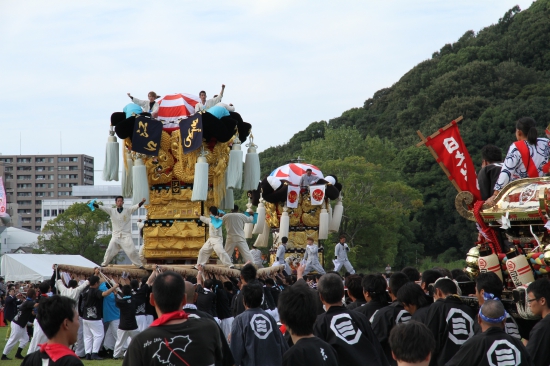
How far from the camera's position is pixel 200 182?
18.2m

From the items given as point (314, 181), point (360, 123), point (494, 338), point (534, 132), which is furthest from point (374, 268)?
point (494, 338)

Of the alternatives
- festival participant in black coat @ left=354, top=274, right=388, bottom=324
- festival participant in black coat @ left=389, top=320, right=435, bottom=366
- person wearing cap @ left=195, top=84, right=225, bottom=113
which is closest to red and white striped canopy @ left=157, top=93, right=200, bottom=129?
person wearing cap @ left=195, top=84, right=225, bottom=113

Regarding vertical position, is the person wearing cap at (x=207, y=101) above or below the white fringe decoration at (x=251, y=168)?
above

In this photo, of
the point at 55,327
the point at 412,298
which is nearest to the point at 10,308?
the point at 412,298

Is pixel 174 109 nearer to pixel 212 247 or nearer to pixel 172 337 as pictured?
pixel 212 247

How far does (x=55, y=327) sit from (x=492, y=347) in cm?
292

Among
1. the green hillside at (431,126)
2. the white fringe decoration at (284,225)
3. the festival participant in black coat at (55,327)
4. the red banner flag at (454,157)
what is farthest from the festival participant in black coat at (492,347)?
the green hillside at (431,126)

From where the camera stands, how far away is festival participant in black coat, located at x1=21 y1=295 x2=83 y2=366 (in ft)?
15.8

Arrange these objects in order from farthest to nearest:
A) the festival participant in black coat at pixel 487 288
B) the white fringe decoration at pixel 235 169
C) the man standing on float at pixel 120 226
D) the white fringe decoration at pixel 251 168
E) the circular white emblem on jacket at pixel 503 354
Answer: the white fringe decoration at pixel 251 168 → the white fringe decoration at pixel 235 169 → the man standing on float at pixel 120 226 → the festival participant in black coat at pixel 487 288 → the circular white emblem on jacket at pixel 503 354

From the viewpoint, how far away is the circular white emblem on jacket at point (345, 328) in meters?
6.12

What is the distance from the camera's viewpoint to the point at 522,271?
779cm

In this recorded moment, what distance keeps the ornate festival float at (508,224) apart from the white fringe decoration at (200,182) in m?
9.33

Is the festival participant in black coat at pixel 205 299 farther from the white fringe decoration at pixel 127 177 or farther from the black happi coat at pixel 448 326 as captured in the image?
the white fringe decoration at pixel 127 177

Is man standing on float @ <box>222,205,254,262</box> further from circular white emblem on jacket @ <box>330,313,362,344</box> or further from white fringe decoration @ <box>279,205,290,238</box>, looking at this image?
circular white emblem on jacket @ <box>330,313,362,344</box>
